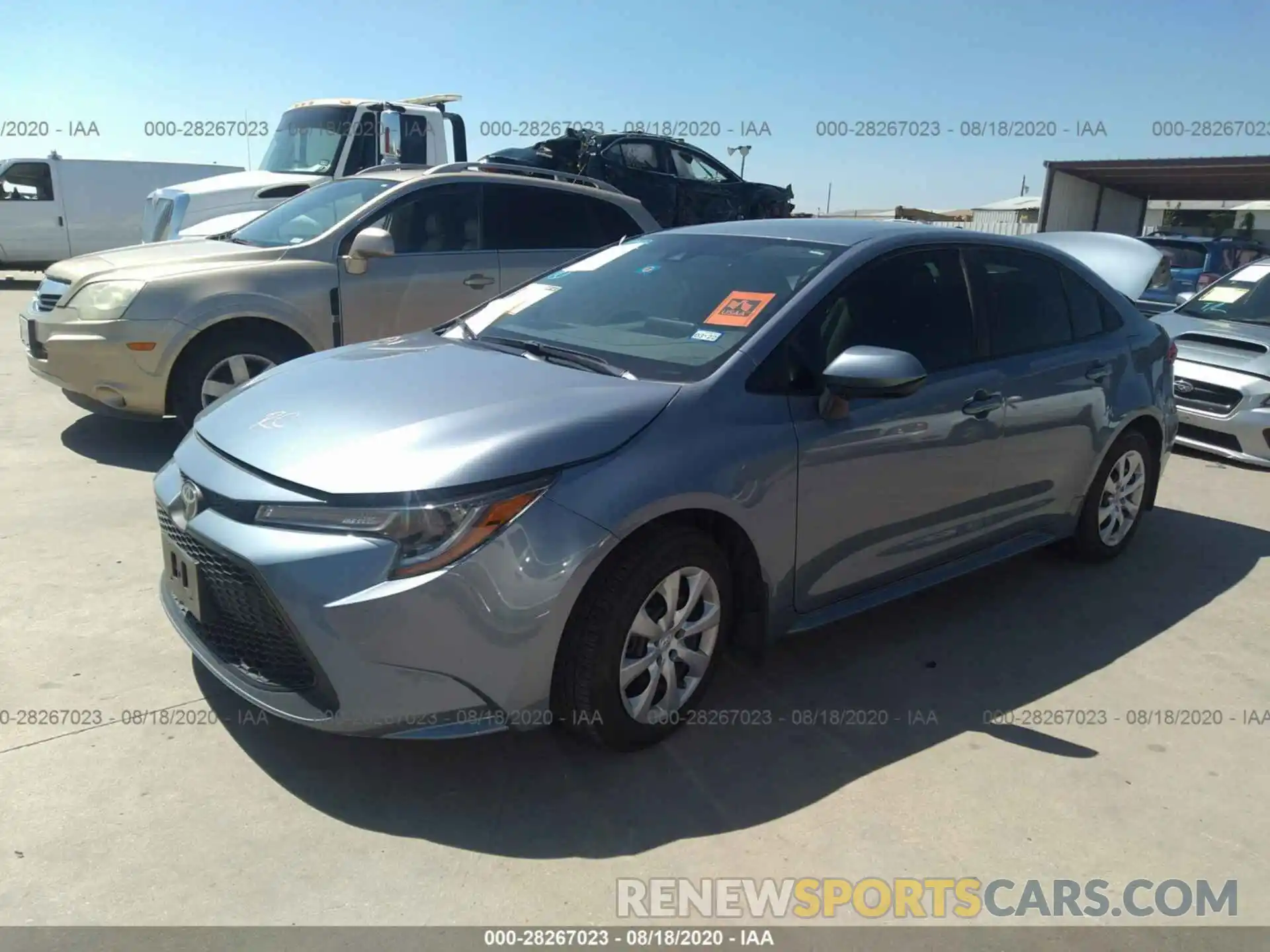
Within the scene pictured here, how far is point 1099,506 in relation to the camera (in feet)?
15.5

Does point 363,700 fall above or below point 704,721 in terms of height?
above

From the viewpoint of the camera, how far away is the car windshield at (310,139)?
11484 mm

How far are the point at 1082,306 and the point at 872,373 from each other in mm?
2038

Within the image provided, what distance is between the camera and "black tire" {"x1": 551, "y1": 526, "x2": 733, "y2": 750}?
9.02 feet

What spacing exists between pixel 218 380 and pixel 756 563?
4.06 meters

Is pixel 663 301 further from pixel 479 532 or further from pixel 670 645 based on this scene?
pixel 479 532

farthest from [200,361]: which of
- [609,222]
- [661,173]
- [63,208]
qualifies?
[63,208]

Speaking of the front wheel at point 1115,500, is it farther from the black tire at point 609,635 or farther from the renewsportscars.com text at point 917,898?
the black tire at point 609,635

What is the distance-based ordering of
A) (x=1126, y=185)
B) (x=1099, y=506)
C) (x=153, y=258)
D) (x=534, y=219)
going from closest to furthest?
(x=1099, y=506), (x=153, y=258), (x=534, y=219), (x=1126, y=185)

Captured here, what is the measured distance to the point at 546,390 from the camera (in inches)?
119

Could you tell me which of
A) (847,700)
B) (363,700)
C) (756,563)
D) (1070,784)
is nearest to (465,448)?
(363,700)

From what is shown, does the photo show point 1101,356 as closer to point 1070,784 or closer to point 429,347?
point 1070,784

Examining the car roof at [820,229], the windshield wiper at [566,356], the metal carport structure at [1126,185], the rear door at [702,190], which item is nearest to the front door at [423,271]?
the car roof at [820,229]

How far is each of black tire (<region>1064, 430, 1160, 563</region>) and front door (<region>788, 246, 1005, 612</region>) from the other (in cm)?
90
